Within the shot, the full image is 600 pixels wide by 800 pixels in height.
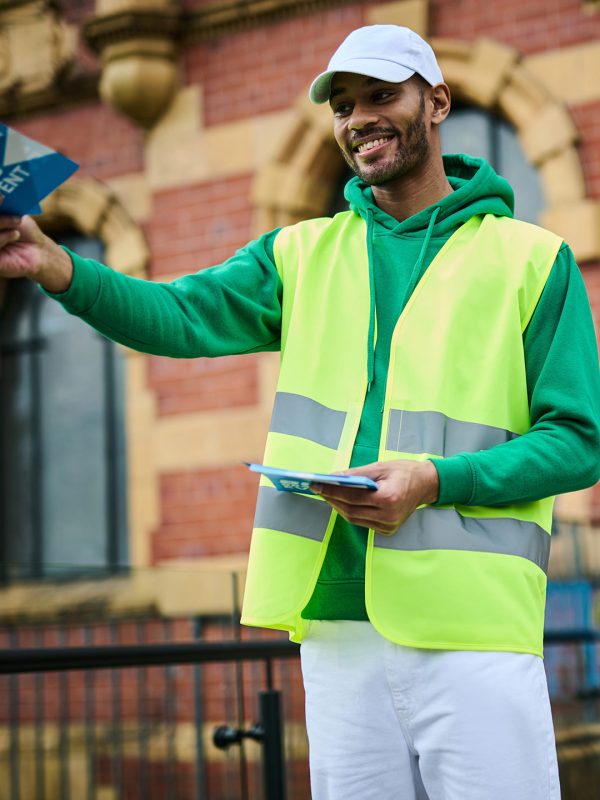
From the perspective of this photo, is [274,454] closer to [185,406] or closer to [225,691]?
[225,691]

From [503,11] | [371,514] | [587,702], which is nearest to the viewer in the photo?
[371,514]

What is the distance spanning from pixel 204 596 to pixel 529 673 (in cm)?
275

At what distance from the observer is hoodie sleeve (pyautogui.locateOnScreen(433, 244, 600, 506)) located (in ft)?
7.58

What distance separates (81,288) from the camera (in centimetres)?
230

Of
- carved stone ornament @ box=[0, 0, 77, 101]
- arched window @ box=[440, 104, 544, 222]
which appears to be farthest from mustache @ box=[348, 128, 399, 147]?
carved stone ornament @ box=[0, 0, 77, 101]

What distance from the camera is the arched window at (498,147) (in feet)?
26.6

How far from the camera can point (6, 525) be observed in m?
10.1

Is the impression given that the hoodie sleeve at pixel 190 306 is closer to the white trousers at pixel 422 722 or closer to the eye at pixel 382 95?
the eye at pixel 382 95

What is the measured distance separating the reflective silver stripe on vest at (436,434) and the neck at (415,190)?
448mm

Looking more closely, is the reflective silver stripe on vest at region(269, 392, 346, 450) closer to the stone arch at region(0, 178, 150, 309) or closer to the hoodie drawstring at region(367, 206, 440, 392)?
the hoodie drawstring at region(367, 206, 440, 392)

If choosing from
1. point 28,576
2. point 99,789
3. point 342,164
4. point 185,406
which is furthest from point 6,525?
point 28,576

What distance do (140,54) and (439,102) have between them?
6.70m

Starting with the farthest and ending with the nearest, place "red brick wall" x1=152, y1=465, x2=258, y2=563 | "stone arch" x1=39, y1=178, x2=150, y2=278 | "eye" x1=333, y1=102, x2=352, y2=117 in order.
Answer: "stone arch" x1=39, y1=178, x2=150, y2=278, "red brick wall" x1=152, y1=465, x2=258, y2=563, "eye" x1=333, y1=102, x2=352, y2=117

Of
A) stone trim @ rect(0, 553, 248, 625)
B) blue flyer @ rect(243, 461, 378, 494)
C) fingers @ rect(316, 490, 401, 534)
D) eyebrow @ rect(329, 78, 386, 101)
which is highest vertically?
eyebrow @ rect(329, 78, 386, 101)
